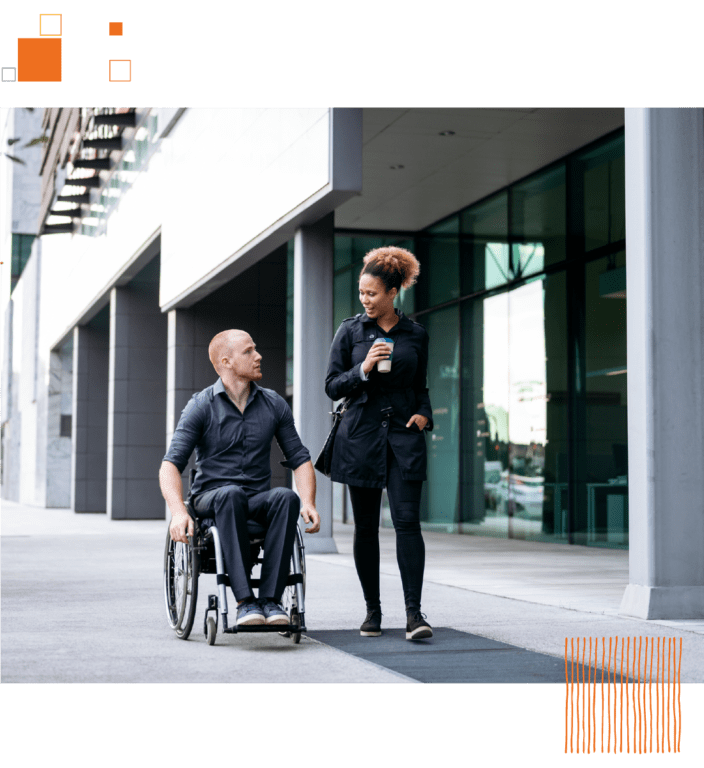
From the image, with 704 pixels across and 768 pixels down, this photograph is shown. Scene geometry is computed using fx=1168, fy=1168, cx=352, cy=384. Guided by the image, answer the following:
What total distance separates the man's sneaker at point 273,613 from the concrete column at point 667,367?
7.55ft

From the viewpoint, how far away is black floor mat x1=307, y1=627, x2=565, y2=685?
4641 millimetres

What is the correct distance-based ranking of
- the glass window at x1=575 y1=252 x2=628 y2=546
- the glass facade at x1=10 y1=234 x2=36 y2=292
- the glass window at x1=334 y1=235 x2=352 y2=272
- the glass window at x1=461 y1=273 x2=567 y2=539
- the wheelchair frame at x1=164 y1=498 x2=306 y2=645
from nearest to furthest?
the wheelchair frame at x1=164 y1=498 x2=306 y2=645, the glass window at x1=575 y1=252 x2=628 y2=546, the glass window at x1=461 y1=273 x2=567 y2=539, the glass window at x1=334 y1=235 x2=352 y2=272, the glass facade at x1=10 y1=234 x2=36 y2=292

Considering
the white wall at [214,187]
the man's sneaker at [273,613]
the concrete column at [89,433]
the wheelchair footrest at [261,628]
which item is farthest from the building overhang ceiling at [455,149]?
the concrete column at [89,433]

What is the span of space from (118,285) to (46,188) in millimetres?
12015

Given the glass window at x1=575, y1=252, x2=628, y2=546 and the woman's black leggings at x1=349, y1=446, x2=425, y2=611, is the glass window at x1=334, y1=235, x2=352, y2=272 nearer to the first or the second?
the glass window at x1=575, y1=252, x2=628, y2=546

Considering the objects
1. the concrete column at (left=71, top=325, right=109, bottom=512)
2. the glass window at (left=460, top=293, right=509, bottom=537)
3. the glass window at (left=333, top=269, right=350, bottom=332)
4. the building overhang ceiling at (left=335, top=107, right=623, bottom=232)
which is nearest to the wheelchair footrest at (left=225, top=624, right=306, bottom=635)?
the building overhang ceiling at (left=335, top=107, right=623, bottom=232)

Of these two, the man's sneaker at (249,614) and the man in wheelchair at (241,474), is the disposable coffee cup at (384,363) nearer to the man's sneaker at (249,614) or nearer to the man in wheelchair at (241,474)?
the man in wheelchair at (241,474)

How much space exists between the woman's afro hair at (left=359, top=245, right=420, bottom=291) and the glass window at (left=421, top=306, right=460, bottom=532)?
40.2ft

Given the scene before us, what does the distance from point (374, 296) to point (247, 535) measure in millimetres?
1318

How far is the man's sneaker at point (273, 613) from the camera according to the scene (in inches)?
208

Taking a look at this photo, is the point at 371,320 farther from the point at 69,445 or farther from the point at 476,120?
the point at 69,445

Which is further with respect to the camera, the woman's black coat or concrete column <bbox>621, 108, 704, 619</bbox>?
concrete column <bbox>621, 108, 704, 619</bbox>

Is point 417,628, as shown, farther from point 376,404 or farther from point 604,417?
point 604,417
